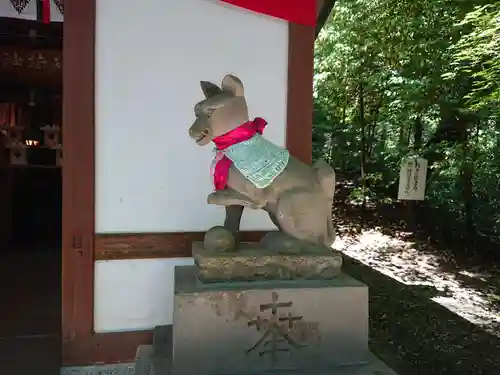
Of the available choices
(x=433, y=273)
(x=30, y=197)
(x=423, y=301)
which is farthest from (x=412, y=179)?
(x=30, y=197)

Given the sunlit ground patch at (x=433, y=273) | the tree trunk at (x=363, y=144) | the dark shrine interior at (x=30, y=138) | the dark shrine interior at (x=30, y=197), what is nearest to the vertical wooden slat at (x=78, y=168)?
the dark shrine interior at (x=30, y=197)

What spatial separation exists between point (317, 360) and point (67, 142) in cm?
195

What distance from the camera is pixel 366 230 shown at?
29.3 feet

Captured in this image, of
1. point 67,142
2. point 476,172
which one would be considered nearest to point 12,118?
point 67,142

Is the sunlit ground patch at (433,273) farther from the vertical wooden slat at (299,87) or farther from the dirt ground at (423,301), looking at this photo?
the vertical wooden slat at (299,87)

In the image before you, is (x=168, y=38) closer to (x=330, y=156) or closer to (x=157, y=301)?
(x=157, y=301)

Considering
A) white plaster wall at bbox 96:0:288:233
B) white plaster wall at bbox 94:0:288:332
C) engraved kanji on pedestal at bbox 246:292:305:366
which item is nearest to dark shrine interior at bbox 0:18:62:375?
white plaster wall at bbox 94:0:288:332

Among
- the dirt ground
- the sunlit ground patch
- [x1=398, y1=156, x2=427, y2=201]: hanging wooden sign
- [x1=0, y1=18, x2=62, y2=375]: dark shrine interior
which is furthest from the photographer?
[x1=398, y1=156, x2=427, y2=201]: hanging wooden sign

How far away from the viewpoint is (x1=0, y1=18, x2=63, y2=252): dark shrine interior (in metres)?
5.99

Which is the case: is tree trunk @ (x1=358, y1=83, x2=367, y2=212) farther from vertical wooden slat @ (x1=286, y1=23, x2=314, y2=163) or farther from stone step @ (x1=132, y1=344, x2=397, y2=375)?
stone step @ (x1=132, y1=344, x2=397, y2=375)

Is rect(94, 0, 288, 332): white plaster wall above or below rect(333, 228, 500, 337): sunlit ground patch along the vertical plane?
above

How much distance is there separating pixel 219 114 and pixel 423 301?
4443 mm

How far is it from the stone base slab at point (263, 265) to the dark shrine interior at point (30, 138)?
434cm

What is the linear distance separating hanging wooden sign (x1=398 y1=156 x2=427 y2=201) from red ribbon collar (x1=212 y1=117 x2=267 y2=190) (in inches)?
160
